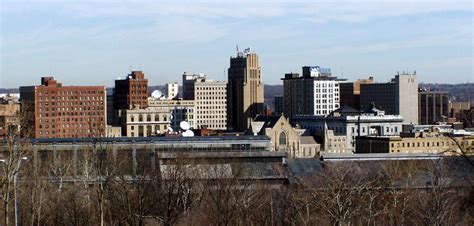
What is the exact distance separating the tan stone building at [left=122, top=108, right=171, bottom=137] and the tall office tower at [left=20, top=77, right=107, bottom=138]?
4.59m

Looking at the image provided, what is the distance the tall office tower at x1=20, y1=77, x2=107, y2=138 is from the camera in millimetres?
166000

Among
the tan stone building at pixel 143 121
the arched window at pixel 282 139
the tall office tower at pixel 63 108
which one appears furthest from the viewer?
the tan stone building at pixel 143 121

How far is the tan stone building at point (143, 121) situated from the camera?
17488cm

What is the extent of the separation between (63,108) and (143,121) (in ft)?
44.9

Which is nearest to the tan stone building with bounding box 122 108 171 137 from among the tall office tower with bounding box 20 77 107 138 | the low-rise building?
the low-rise building

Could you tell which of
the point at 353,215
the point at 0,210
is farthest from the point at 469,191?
the point at 0,210

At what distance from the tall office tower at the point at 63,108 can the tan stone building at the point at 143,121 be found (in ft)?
15.1

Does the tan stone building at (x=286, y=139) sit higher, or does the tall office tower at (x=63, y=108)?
the tall office tower at (x=63, y=108)

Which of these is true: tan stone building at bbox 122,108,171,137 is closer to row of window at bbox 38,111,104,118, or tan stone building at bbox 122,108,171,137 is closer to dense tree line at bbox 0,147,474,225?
row of window at bbox 38,111,104,118

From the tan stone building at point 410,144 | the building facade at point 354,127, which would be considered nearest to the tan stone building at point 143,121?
the building facade at point 354,127

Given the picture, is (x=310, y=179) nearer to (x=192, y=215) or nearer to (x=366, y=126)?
(x=192, y=215)

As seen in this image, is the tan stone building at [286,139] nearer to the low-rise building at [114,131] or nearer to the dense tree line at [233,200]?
the low-rise building at [114,131]

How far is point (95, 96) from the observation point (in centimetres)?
17375

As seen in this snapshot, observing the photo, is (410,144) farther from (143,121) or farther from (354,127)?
(143,121)
